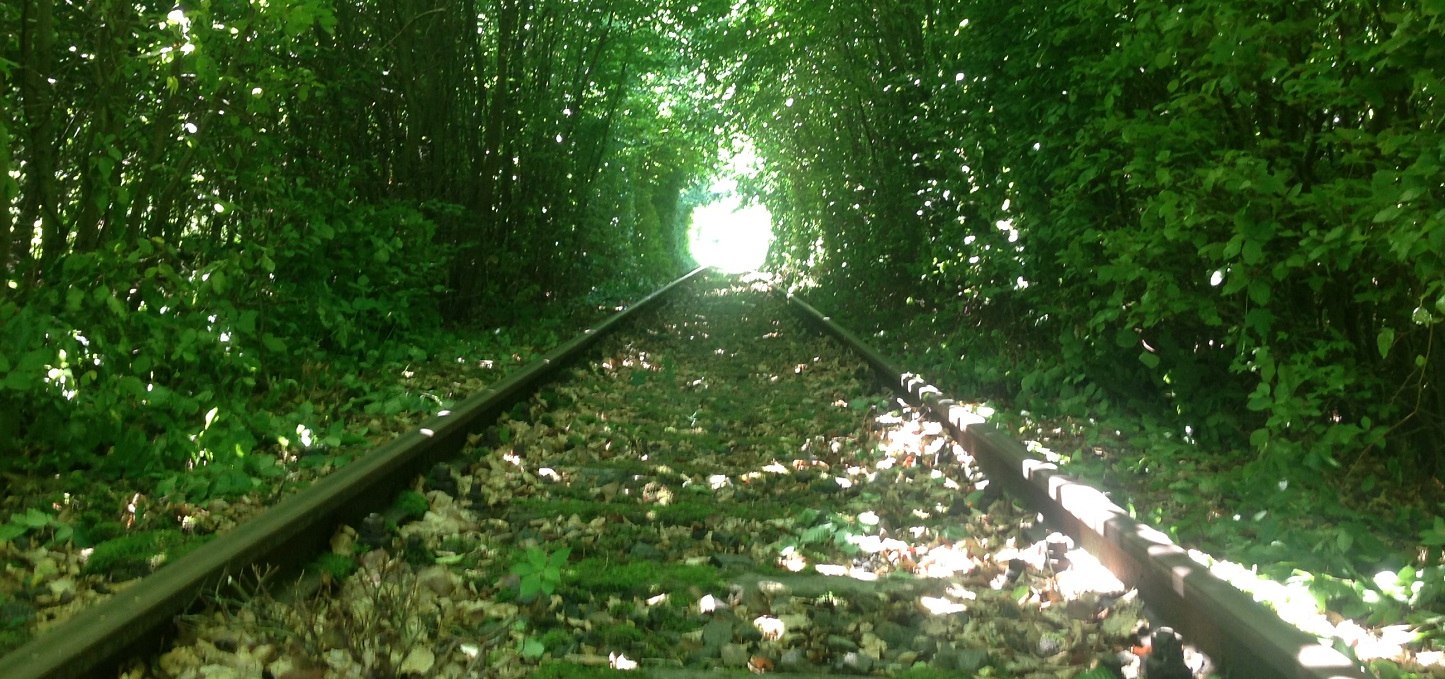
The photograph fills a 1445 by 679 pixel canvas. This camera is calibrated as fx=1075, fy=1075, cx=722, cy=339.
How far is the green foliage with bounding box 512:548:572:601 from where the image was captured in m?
3.54

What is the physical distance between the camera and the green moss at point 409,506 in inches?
174

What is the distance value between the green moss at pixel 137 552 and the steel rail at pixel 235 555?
12.0 inches

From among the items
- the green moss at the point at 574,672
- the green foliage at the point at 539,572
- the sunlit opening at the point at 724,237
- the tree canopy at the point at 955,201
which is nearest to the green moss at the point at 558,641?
the green moss at the point at 574,672

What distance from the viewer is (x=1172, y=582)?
122 inches

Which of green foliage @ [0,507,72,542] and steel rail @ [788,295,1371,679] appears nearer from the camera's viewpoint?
steel rail @ [788,295,1371,679]

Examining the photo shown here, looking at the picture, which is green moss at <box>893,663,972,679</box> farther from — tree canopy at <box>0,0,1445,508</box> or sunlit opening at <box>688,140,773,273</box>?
sunlit opening at <box>688,140,773,273</box>

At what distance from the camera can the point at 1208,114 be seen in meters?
4.55

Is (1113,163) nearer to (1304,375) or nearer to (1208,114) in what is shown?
(1208,114)

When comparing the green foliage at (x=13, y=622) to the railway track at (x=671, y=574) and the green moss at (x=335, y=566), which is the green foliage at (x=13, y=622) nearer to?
the railway track at (x=671, y=574)

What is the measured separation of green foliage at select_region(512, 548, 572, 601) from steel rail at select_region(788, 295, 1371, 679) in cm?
186

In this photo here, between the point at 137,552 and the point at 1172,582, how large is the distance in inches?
129

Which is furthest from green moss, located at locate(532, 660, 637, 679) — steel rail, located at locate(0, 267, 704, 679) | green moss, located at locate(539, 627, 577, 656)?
steel rail, located at locate(0, 267, 704, 679)

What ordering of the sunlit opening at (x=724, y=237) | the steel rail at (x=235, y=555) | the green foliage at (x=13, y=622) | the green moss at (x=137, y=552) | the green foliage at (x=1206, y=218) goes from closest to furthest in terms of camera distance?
the steel rail at (x=235, y=555) → the green foliage at (x=13, y=622) → the green moss at (x=137, y=552) → the green foliage at (x=1206, y=218) → the sunlit opening at (x=724, y=237)

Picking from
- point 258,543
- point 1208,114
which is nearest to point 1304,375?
point 1208,114
